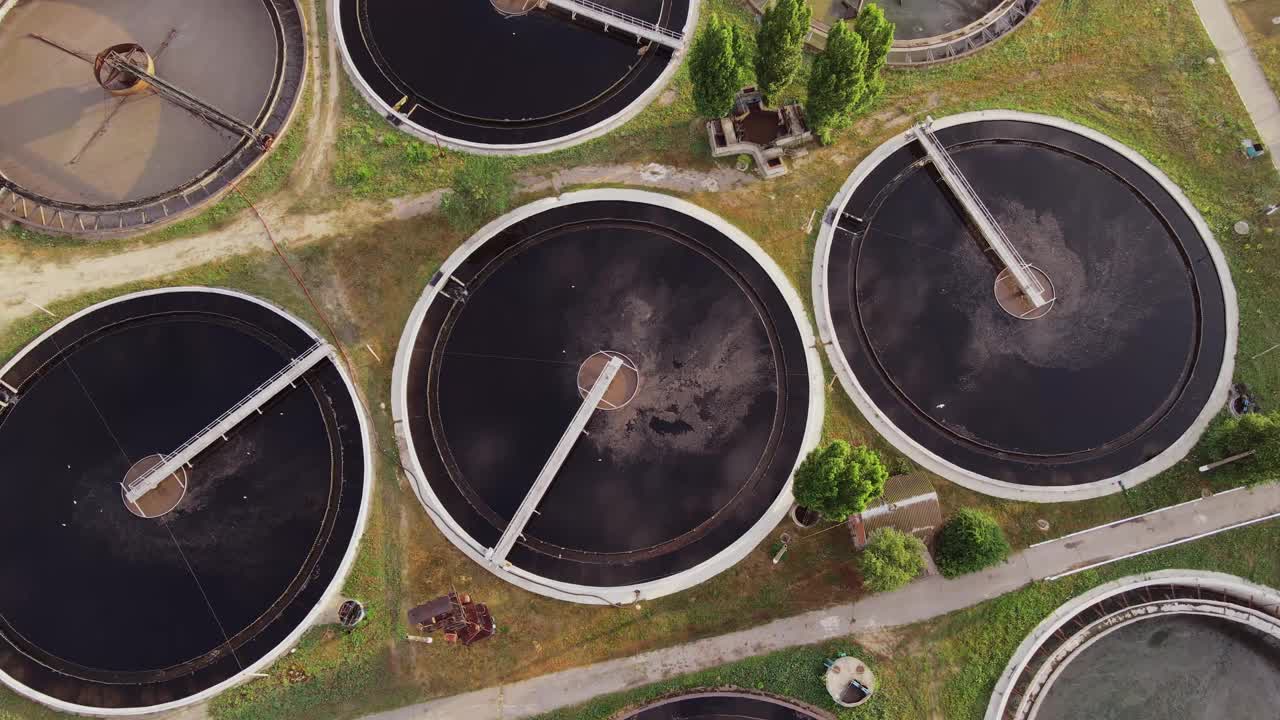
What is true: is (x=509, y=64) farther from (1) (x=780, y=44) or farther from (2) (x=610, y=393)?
(2) (x=610, y=393)

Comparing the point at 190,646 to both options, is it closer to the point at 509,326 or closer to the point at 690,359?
the point at 509,326

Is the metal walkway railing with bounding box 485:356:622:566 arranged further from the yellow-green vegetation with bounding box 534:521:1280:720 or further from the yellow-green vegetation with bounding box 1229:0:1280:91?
the yellow-green vegetation with bounding box 1229:0:1280:91

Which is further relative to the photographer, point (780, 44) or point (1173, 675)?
point (780, 44)

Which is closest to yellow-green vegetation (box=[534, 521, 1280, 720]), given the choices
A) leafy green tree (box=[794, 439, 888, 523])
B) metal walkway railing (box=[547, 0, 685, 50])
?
leafy green tree (box=[794, 439, 888, 523])

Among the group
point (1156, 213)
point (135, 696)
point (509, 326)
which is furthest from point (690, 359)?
point (135, 696)

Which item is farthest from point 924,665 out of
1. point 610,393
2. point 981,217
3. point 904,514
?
point 981,217
